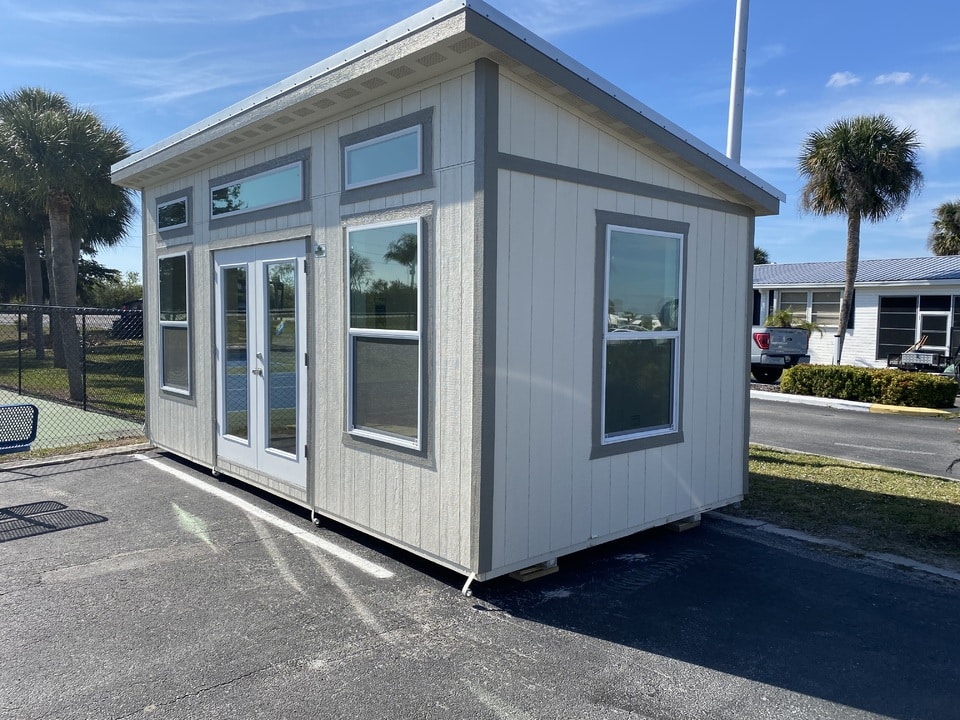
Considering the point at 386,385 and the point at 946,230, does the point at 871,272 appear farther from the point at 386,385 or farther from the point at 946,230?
the point at 386,385

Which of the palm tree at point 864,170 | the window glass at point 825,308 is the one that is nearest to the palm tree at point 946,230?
the window glass at point 825,308

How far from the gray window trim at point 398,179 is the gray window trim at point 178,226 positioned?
Answer: 9.17 ft

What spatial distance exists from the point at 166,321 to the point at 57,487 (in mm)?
2037

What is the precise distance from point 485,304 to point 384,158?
1415mm

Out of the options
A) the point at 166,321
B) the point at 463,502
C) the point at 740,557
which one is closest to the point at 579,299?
the point at 463,502

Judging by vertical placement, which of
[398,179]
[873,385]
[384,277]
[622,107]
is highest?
[622,107]

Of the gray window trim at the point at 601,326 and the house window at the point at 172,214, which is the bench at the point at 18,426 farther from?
the gray window trim at the point at 601,326

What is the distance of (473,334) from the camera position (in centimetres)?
422

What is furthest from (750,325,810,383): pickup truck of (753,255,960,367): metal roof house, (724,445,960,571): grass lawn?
(724,445,960,571): grass lawn

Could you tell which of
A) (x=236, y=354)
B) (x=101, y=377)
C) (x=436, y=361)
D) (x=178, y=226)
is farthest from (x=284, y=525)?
(x=101, y=377)

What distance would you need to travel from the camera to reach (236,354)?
259 inches

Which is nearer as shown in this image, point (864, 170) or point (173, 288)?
point (173, 288)

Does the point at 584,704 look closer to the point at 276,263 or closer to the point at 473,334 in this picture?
the point at 473,334

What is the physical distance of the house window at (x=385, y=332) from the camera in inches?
185
